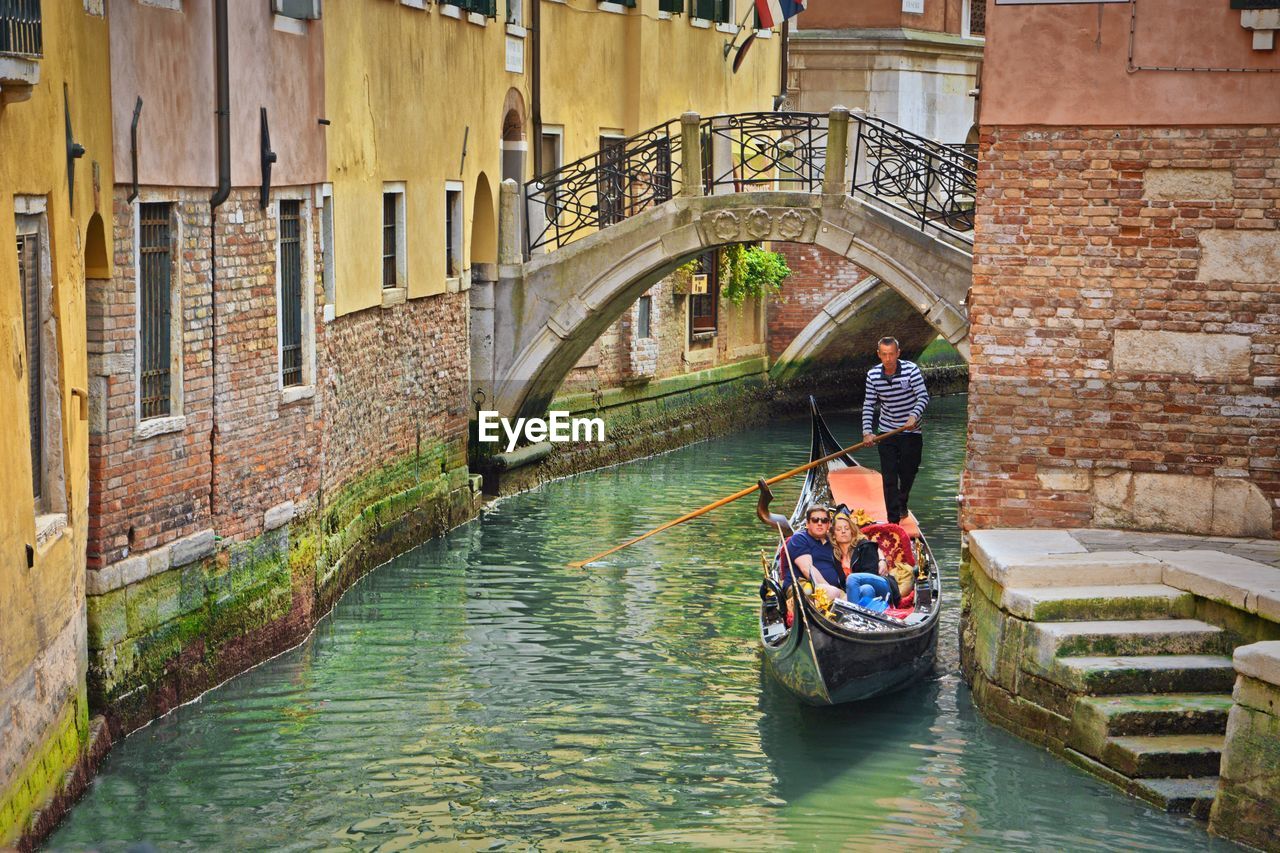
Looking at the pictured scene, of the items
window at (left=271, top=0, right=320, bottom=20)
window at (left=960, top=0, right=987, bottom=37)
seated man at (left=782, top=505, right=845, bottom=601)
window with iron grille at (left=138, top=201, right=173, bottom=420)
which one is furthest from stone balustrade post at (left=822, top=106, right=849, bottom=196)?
window at (left=960, top=0, right=987, bottom=37)

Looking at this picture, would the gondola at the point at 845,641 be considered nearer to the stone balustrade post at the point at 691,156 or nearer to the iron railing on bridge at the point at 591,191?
the stone balustrade post at the point at 691,156

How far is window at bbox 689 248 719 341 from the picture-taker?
65.0 ft

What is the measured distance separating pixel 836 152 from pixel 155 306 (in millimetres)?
6664

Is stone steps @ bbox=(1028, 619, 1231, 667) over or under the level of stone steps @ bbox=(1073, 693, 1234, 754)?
over

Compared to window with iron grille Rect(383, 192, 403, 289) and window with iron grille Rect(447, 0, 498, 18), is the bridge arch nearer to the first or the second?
window with iron grille Rect(447, 0, 498, 18)

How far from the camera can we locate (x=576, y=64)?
17.0 metres

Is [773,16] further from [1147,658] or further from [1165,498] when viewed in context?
[1147,658]

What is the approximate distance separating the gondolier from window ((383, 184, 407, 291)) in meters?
3.44

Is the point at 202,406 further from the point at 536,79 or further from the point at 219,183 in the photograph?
the point at 536,79

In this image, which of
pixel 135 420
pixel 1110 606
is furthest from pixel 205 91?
pixel 1110 606

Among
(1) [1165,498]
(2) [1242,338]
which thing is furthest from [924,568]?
(2) [1242,338]

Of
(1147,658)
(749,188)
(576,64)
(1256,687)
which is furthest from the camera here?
(749,188)

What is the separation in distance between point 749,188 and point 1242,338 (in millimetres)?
9664

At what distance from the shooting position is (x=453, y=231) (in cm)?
1478
